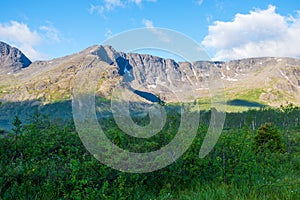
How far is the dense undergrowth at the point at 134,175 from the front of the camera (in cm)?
664

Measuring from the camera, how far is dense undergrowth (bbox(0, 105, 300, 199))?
6.64 m

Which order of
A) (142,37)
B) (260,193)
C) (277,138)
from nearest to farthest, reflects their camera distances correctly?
(260,193) < (142,37) < (277,138)

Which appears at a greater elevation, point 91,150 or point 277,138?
point 91,150

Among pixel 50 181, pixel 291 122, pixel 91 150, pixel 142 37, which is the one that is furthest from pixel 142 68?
pixel 291 122

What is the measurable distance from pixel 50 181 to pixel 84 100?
2655 millimetres

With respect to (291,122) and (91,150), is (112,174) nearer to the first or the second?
(91,150)

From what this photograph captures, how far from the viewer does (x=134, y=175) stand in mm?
7316

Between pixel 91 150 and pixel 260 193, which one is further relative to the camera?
pixel 91 150

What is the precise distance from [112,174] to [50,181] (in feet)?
5.43

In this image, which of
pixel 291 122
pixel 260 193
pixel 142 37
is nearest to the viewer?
pixel 260 193

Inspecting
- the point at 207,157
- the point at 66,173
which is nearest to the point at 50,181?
the point at 66,173

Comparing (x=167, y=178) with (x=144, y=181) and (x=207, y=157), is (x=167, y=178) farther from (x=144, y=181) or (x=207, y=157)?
(x=207, y=157)

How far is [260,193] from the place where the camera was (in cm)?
630

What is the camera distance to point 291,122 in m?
104
